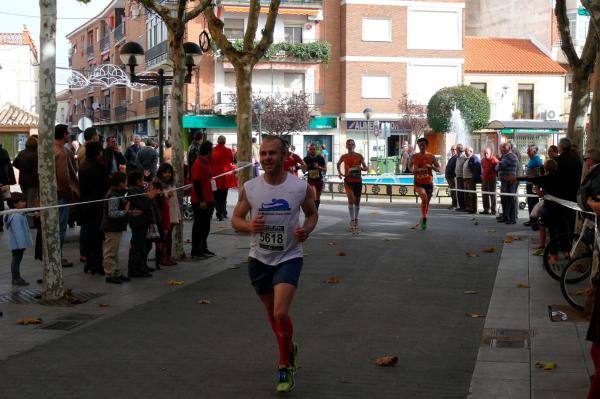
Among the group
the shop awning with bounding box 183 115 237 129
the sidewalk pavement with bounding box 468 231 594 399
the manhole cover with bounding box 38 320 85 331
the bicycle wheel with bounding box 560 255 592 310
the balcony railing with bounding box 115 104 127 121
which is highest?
the balcony railing with bounding box 115 104 127 121

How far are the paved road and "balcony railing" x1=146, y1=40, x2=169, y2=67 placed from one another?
44.6 m

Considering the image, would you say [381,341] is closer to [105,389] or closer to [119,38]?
[105,389]

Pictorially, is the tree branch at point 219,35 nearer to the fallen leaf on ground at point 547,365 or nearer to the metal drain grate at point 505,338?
the metal drain grate at point 505,338

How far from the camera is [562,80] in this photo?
197ft

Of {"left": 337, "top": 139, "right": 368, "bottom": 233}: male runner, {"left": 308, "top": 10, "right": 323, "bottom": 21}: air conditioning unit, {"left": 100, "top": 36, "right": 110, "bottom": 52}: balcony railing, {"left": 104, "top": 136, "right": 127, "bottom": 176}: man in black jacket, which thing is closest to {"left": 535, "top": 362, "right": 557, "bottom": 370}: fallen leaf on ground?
{"left": 337, "top": 139, "right": 368, "bottom": 233}: male runner

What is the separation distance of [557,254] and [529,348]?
424 cm

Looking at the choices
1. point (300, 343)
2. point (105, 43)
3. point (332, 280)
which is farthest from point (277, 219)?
point (105, 43)

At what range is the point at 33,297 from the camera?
10.7 metres

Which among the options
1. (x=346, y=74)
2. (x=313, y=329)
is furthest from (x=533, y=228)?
(x=346, y=74)

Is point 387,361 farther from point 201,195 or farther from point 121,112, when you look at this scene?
point 121,112

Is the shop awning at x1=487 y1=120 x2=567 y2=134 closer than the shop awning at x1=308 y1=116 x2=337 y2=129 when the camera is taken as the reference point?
Yes

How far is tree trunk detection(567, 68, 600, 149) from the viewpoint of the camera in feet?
57.5

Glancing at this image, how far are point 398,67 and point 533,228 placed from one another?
38.7m

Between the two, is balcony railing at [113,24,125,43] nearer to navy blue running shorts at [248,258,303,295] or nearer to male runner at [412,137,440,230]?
male runner at [412,137,440,230]
